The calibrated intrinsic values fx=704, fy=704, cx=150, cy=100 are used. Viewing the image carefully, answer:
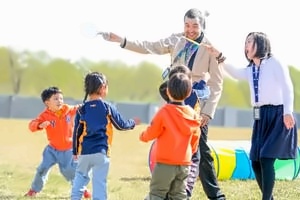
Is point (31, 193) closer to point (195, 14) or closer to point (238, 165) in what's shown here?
point (195, 14)

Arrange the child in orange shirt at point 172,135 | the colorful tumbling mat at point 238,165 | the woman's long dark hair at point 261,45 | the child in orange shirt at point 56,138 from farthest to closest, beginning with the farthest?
the colorful tumbling mat at point 238,165, the child in orange shirt at point 56,138, the woman's long dark hair at point 261,45, the child in orange shirt at point 172,135

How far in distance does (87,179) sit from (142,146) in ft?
30.4

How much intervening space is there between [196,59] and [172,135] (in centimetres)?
101

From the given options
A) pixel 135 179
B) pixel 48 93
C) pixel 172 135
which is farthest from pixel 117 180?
pixel 172 135

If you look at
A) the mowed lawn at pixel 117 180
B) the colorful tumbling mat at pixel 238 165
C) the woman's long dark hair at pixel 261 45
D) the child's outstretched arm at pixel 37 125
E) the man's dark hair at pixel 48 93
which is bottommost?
the mowed lawn at pixel 117 180

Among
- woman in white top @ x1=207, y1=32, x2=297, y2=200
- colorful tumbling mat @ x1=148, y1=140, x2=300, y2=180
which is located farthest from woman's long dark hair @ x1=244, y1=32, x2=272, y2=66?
colorful tumbling mat @ x1=148, y1=140, x2=300, y2=180

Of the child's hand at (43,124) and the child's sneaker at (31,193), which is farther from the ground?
the child's hand at (43,124)

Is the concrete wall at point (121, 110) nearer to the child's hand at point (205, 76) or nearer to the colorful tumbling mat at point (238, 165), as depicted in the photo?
the colorful tumbling mat at point (238, 165)

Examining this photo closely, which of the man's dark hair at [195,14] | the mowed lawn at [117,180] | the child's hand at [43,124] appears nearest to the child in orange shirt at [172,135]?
the man's dark hair at [195,14]

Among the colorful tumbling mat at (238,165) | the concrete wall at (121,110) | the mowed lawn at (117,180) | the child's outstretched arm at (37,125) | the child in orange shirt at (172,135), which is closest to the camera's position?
the child in orange shirt at (172,135)

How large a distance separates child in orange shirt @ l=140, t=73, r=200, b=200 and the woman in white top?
83 centimetres

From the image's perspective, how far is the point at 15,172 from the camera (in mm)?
9484

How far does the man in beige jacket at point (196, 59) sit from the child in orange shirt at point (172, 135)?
652 millimetres

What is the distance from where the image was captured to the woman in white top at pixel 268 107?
584 centimetres
